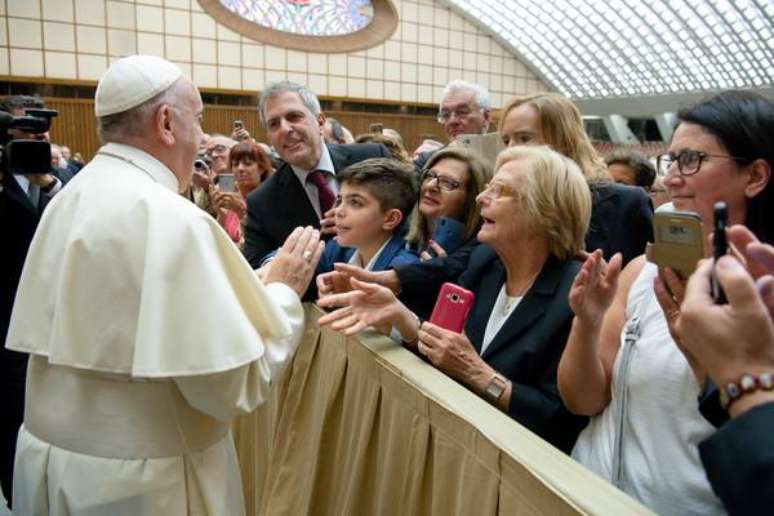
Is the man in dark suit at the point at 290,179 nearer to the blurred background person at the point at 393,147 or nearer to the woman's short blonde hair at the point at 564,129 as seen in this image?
the blurred background person at the point at 393,147

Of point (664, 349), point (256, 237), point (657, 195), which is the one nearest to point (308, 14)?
point (657, 195)

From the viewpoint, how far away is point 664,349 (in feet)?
4.59

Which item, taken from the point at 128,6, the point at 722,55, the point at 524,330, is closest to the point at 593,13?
the point at 722,55

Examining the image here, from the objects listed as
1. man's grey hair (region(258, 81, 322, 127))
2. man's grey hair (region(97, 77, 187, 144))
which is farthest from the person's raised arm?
man's grey hair (region(258, 81, 322, 127))

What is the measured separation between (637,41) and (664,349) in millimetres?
26227

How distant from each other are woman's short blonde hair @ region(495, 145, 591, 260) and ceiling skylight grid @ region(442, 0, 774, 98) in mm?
21550

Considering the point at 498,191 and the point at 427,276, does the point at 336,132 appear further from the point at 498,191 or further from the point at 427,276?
the point at 498,191

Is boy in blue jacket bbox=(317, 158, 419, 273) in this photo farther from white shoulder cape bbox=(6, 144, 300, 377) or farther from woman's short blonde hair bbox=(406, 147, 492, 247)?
white shoulder cape bbox=(6, 144, 300, 377)

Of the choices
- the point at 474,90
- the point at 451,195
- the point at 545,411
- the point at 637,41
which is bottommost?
the point at 545,411

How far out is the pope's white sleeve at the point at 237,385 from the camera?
4.95 ft

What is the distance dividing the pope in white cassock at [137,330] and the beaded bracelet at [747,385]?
1077 millimetres

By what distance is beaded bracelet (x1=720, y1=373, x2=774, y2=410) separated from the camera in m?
0.81

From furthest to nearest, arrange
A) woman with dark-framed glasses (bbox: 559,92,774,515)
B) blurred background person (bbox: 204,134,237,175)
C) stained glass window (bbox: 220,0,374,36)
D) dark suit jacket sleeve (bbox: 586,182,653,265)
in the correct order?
1. stained glass window (bbox: 220,0,374,36)
2. blurred background person (bbox: 204,134,237,175)
3. dark suit jacket sleeve (bbox: 586,182,653,265)
4. woman with dark-framed glasses (bbox: 559,92,774,515)

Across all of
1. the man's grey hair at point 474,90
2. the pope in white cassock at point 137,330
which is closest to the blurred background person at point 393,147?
the man's grey hair at point 474,90
